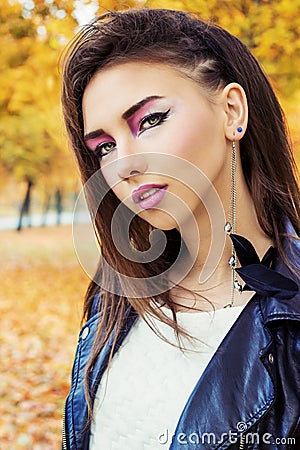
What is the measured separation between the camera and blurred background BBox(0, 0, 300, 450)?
2.58m

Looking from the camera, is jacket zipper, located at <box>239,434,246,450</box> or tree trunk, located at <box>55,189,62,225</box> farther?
tree trunk, located at <box>55,189,62,225</box>

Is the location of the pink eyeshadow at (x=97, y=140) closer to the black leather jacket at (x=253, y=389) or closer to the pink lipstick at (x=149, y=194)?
the pink lipstick at (x=149, y=194)

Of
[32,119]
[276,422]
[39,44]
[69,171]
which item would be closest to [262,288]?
[276,422]

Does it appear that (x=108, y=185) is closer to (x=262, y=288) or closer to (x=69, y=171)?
(x=262, y=288)

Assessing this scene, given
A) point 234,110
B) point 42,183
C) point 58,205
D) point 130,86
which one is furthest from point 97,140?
point 58,205

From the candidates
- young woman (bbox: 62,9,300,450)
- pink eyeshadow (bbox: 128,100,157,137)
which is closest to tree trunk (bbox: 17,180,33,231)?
young woman (bbox: 62,9,300,450)

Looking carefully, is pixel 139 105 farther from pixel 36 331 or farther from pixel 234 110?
pixel 36 331

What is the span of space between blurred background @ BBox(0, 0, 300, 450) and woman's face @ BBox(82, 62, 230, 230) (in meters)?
0.31

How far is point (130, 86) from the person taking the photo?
1.16m

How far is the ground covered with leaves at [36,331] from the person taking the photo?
3486 millimetres

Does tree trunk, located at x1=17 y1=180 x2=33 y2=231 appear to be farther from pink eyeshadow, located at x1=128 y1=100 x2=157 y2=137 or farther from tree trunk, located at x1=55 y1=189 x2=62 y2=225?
pink eyeshadow, located at x1=128 y1=100 x2=157 y2=137

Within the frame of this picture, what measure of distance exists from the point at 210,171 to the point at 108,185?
0.26 metres

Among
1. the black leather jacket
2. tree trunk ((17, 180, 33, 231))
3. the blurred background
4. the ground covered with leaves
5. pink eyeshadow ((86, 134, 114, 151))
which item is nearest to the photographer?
the black leather jacket

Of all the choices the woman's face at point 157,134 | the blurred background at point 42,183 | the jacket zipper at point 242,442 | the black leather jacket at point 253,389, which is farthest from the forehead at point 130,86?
the jacket zipper at point 242,442
